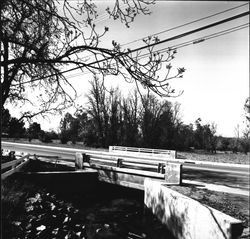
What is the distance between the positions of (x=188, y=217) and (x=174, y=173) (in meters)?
3.16

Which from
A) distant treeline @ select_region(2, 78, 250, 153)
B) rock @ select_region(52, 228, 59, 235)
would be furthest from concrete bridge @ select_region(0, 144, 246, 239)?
distant treeline @ select_region(2, 78, 250, 153)

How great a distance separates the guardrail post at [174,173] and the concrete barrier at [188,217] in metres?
0.67

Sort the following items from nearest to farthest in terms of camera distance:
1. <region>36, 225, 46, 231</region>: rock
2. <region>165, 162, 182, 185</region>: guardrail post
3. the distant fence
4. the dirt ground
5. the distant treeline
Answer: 1. <region>36, 225, 46, 231</region>: rock
2. the dirt ground
3. the distant fence
4. <region>165, 162, 182, 185</region>: guardrail post
5. the distant treeline

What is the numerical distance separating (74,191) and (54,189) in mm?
1140

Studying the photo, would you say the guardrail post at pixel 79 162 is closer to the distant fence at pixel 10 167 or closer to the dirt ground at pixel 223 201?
the distant fence at pixel 10 167

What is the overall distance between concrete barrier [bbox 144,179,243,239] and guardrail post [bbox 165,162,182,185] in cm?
67

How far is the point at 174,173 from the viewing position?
35.1ft

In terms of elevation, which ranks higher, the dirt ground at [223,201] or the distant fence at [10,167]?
the distant fence at [10,167]

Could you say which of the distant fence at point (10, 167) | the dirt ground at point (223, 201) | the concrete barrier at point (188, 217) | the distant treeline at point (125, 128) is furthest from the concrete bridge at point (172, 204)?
the distant treeline at point (125, 128)

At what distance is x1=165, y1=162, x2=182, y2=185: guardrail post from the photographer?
34.7 feet

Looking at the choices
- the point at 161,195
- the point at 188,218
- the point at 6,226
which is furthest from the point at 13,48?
the point at 161,195

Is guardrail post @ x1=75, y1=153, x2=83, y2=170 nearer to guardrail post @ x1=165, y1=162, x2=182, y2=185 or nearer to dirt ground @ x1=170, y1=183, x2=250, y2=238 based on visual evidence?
guardrail post @ x1=165, y1=162, x2=182, y2=185

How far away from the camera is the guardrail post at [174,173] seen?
1057 centimetres

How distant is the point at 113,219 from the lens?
1101 cm
